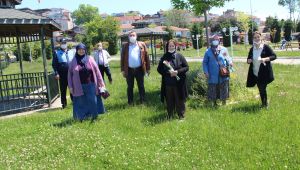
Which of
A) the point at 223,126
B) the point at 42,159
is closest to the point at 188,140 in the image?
the point at 223,126

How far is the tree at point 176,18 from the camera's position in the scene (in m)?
120

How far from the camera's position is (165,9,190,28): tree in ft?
394

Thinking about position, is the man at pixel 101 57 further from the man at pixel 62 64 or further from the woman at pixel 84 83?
the woman at pixel 84 83

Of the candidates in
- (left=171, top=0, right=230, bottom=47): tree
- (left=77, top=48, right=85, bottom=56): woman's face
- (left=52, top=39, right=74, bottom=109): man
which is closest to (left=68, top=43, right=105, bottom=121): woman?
(left=77, top=48, right=85, bottom=56): woman's face

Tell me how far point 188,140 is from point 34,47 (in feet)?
167

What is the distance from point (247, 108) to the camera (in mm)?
9484

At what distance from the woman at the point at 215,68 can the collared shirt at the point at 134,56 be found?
1881 mm

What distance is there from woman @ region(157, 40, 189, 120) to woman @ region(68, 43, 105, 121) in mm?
1560

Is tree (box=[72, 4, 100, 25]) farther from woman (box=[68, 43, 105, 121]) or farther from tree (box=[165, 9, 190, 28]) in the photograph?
woman (box=[68, 43, 105, 121])

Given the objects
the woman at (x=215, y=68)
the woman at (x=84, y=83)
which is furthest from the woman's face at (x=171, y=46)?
the woman at (x=84, y=83)

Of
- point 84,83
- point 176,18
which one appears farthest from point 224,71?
point 176,18

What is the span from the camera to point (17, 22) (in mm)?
11688

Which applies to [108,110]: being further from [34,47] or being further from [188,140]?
[34,47]

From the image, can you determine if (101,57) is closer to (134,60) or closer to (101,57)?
(101,57)
